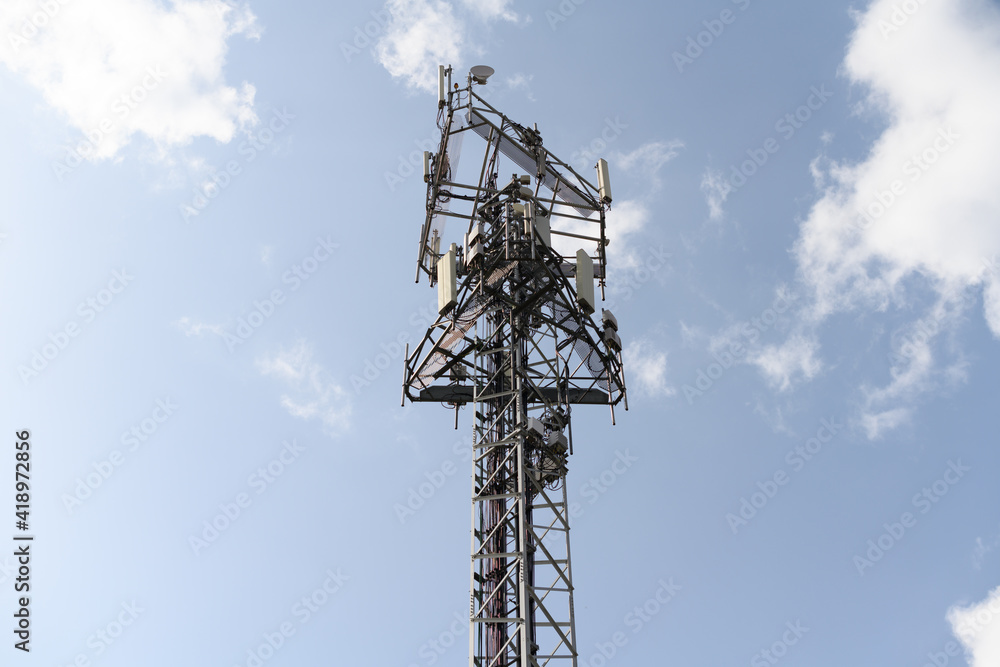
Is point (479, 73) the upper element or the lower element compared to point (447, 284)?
upper

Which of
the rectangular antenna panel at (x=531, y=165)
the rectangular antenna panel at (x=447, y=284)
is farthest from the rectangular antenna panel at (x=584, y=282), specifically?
the rectangular antenna panel at (x=447, y=284)

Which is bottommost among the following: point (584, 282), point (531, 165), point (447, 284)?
point (447, 284)

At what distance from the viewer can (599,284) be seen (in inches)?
1559

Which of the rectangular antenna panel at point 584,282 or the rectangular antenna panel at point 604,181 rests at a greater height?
the rectangular antenna panel at point 604,181

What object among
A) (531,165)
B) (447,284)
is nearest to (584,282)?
(447,284)

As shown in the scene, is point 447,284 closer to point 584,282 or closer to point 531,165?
point 584,282

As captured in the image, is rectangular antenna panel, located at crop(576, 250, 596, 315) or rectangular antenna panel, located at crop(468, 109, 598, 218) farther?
rectangular antenna panel, located at crop(468, 109, 598, 218)

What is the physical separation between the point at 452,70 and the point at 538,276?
390 inches

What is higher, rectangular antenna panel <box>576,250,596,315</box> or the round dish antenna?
the round dish antenna

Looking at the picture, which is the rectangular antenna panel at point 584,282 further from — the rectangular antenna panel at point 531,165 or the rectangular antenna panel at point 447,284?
the rectangular antenna panel at point 447,284

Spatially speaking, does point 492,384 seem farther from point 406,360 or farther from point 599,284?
point 599,284

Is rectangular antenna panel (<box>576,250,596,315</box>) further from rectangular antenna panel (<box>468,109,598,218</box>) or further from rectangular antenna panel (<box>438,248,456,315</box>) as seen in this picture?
rectangular antenna panel (<box>438,248,456,315</box>)

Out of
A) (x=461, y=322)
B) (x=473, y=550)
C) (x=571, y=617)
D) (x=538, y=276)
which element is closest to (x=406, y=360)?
(x=461, y=322)

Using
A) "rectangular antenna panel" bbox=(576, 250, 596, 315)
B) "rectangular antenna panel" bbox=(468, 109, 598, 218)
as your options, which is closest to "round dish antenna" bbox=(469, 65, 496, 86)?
"rectangular antenna panel" bbox=(468, 109, 598, 218)
